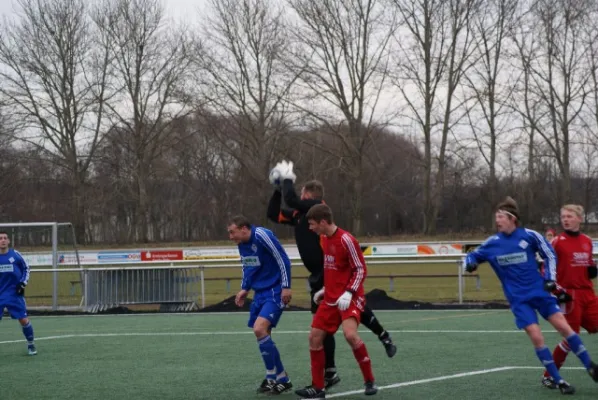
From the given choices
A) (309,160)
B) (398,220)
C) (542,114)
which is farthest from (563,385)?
(398,220)

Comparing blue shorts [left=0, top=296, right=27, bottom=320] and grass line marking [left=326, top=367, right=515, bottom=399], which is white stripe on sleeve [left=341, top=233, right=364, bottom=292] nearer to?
grass line marking [left=326, top=367, right=515, bottom=399]

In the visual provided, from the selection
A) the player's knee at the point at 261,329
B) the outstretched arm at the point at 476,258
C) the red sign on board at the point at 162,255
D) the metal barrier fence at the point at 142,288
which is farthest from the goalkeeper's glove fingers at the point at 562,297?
the red sign on board at the point at 162,255

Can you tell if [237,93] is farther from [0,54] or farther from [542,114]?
[542,114]

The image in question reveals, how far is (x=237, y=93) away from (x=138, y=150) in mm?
6755

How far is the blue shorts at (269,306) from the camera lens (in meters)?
8.69

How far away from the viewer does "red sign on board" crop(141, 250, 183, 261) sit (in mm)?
33188

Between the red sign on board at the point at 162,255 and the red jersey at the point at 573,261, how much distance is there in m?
25.2

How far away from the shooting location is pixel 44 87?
45344mm

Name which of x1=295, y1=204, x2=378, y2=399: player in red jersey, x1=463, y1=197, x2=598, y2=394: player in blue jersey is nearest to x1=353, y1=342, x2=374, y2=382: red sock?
x1=295, y1=204, x2=378, y2=399: player in red jersey

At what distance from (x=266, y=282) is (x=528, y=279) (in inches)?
103

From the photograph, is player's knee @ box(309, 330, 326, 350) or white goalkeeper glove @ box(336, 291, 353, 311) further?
player's knee @ box(309, 330, 326, 350)

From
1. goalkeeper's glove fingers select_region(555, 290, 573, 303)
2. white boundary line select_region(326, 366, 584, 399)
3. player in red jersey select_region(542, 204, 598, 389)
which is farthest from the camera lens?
player in red jersey select_region(542, 204, 598, 389)

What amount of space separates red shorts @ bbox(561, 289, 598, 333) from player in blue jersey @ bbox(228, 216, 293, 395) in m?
2.95

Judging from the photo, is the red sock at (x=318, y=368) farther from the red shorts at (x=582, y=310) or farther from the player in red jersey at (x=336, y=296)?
the red shorts at (x=582, y=310)
